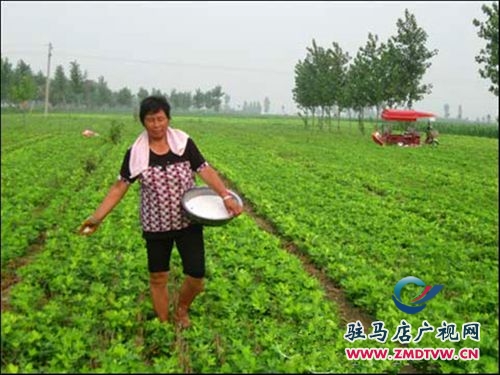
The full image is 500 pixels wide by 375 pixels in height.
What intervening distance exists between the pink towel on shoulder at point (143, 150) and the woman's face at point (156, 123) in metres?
0.12

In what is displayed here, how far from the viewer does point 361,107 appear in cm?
4081

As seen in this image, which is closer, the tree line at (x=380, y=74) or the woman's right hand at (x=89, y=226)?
the woman's right hand at (x=89, y=226)

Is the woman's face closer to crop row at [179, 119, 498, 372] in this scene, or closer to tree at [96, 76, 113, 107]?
crop row at [179, 119, 498, 372]

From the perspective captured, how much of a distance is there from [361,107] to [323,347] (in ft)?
123

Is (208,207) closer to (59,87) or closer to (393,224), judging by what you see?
(393,224)

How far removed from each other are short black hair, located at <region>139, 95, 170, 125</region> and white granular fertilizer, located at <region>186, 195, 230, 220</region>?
2.72ft

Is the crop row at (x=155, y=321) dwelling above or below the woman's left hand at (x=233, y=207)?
below

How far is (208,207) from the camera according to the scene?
4.95 meters

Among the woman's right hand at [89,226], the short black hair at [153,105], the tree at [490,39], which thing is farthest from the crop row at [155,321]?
the tree at [490,39]

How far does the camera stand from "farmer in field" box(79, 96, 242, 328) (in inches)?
186

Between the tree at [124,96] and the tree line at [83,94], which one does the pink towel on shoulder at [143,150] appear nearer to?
the tree line at [83,94]

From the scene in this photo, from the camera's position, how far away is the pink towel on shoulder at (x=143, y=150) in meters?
4.72

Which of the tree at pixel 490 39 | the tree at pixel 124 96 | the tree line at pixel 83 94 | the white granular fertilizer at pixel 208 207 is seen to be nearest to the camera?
the white granular fertilizer at pixel 208 207

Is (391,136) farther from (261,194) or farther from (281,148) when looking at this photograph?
(261,194)
